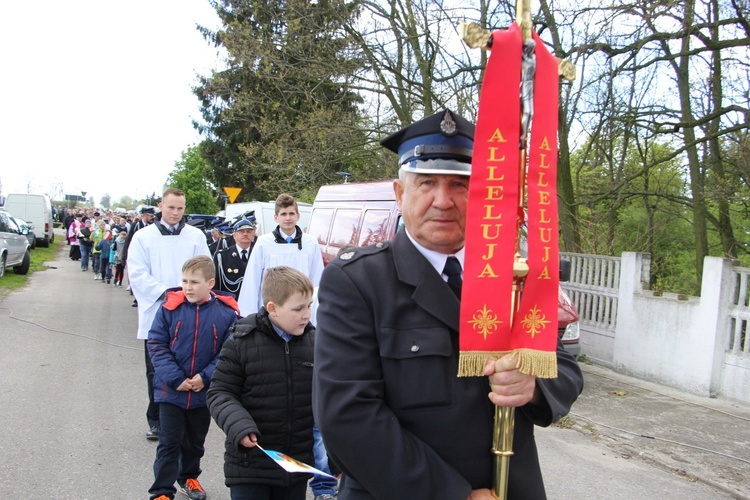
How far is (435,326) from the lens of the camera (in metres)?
1.79

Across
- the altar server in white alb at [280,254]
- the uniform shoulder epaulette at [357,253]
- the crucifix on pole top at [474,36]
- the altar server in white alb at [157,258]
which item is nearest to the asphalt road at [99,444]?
the altar server in white alb at [157,258]

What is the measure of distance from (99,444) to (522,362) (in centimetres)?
484

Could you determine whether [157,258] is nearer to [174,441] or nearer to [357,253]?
[174,441]

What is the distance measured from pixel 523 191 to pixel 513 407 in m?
0.61

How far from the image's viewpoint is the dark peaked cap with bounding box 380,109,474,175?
1896 millimetres

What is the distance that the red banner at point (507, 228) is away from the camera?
1720 millimetres

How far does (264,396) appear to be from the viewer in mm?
3291

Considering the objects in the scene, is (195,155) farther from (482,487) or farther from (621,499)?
(482,487)

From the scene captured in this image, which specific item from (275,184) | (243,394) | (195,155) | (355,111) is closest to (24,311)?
(275,184)

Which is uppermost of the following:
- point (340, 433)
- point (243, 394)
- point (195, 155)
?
point (195, 155)

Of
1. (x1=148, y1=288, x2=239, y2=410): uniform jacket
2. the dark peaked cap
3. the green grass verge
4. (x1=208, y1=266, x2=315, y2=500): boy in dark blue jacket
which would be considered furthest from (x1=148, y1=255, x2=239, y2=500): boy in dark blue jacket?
the green grass verge

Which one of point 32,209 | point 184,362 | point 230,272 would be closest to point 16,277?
point 230,272

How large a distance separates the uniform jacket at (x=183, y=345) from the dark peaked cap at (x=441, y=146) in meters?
2.65

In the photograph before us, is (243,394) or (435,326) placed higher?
(435,326)
